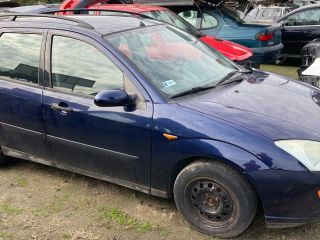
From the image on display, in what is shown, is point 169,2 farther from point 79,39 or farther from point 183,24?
point 79,39

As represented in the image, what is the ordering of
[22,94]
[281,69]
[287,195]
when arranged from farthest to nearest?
[281,69], [22,94], [287,195]

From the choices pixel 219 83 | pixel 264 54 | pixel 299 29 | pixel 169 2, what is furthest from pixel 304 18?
pixel 219 83

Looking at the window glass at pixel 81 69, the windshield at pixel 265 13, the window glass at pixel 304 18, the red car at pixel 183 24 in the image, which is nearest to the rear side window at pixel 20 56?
the window glass at pixel 81 69

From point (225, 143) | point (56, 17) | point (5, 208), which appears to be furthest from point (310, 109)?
point (5, 208)

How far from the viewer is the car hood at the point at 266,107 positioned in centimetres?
315

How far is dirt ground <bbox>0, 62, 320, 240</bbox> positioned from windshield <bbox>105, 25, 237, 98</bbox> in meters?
1.07

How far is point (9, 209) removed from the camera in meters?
4.00

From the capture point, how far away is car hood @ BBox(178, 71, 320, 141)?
3.15 meters

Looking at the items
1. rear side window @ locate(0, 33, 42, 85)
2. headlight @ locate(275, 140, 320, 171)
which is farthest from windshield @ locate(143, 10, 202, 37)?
headlight @ locate(275, 140, 320, 171)

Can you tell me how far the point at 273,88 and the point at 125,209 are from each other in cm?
167

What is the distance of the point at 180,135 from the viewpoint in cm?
328

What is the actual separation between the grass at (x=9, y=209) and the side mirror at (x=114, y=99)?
1.30 metres

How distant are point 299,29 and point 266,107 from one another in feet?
25.2

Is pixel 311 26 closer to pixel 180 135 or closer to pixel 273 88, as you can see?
pixel 273 88
